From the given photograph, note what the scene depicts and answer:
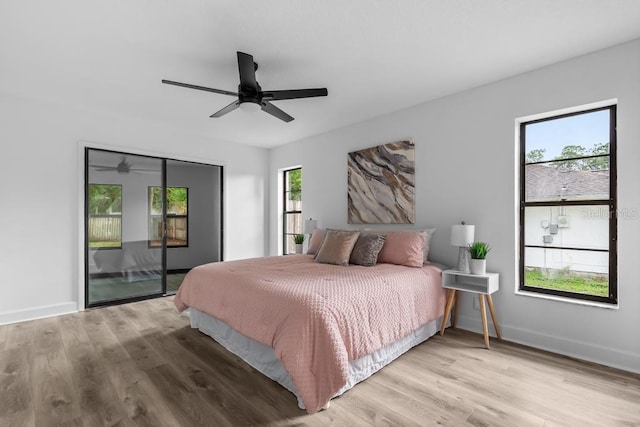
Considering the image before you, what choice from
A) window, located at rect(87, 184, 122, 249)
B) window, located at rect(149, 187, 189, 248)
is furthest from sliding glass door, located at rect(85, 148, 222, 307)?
window, located at rect(149, 187, 189, 248)

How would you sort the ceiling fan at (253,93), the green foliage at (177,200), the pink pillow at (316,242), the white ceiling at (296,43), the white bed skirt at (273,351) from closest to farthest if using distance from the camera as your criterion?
1. the white ceiling at (296,43)
2. the white bed skirt at (273,351)
3. the ceiling fan at (253,93)
4. the pink pillow at (316,242)
5. the green foliage at (177,200)

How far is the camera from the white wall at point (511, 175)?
8.16ft

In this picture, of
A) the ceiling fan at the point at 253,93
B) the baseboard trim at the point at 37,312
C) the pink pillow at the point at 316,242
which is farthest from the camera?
the pink pillow at the point at 316,242

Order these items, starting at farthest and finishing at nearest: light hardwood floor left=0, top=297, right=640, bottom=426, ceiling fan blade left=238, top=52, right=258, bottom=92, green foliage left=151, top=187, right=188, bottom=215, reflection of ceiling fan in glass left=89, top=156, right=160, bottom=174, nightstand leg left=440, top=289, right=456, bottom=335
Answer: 1. green foliage left=151, top=187, right=188, bottom=215
2. reflection of ceiling fan in glass left=89, top=156, right=160, bottom=174
3. nightstand leg left=440, top=289, right=456, bottom=335
4. ceiling fan blade left=238, top=52, right=258, bottom=92
5. light hardwood floor left=0, top=297, right=640, bottom=426

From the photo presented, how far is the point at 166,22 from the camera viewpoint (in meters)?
2.24

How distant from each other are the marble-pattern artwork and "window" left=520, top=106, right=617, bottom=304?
3.97 feet

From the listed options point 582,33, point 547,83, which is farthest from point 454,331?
point 582,33

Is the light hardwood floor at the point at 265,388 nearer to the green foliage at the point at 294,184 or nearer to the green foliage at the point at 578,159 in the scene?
the green foliage at the point at 578,159

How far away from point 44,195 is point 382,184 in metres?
4.19

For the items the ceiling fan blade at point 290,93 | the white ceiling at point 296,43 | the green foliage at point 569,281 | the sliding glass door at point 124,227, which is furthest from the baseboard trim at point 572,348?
the sliding glass door at point 124,227

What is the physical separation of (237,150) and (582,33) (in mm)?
4822

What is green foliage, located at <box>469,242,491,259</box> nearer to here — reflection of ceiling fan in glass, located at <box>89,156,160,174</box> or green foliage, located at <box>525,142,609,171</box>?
green foliage, located at <box>525,142,609,171</box>

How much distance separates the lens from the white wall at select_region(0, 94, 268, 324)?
360cm

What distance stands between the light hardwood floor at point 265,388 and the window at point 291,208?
3009 millimetres
